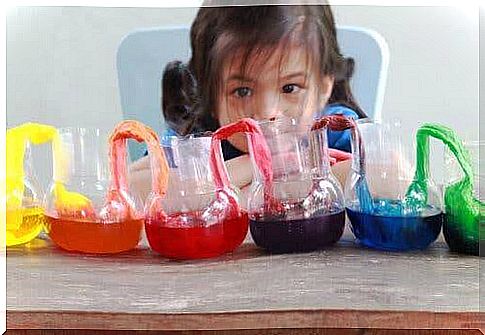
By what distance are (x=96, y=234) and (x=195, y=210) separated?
0.11 metres

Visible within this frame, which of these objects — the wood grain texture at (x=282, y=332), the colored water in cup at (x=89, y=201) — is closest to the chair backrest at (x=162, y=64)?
the colored water in cup at (x=89, y=201)

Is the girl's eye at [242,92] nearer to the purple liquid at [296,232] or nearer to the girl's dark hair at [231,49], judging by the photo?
the girl's dark hair at [231,49]

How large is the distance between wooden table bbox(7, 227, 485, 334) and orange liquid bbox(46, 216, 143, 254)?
0.01 m

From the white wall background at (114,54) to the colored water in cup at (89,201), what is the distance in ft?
0.36

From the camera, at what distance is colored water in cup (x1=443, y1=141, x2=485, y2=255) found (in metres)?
0.82

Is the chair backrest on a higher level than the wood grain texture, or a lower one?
higher

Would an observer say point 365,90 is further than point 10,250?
Yes

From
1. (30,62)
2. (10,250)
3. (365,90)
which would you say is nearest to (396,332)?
(365,90)

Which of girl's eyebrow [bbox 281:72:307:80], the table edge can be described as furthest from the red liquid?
girl's eyebrow [bbox 281:72:307:80]

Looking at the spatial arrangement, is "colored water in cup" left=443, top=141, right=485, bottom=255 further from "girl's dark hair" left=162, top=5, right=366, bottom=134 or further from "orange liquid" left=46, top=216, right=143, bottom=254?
"orange liquid" left=46, top=216, right=143, bottom=254

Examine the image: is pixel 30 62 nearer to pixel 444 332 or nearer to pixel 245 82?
pixel 245 82

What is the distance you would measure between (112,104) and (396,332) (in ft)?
1.42

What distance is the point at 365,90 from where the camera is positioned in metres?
0.97

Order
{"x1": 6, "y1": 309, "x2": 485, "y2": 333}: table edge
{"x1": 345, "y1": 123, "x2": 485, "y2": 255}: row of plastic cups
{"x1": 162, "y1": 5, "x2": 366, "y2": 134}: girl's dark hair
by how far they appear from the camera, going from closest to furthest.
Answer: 1. {"x1": 6, "y1": 309, "x2": 485, "y2": 333}: table edge
2. {"x1": 345, "y1": 123, "x2": 485, "y2": 255}: row of plastic cups
3. {"x1": 162, "y1": 5, "x2": 366, "y2": 134}: girl's dark hair
